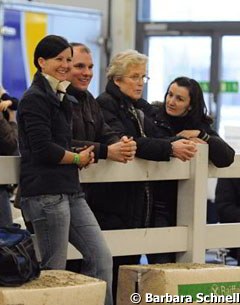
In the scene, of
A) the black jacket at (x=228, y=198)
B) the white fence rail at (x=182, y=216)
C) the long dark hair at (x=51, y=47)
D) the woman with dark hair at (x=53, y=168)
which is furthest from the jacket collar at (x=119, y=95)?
the black jacket at (x=228, y=198)

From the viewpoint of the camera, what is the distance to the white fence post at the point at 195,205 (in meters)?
5.28

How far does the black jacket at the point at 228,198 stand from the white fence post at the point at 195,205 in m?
0.80

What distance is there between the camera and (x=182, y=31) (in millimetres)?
11938

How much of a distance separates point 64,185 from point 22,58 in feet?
20.7

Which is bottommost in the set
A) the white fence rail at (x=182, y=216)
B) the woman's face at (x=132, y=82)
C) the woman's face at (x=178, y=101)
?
the white fence rail at (x=182, y=216)

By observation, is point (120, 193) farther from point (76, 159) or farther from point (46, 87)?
point (46, 87)

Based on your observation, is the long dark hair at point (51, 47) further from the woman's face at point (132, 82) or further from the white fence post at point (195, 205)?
the white fence post at point (195, 205)

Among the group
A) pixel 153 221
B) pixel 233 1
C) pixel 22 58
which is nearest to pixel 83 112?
pixel 153 221

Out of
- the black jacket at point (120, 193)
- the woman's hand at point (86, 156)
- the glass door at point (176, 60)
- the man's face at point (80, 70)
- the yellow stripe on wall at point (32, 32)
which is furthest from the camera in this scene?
the glass door at point (176, 60)

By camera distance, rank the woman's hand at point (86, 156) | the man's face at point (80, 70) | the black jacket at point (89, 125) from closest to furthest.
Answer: the woman's hand at point (86, 156) < the black jacket at point (89, 125) < the man's face at point (80, 70)

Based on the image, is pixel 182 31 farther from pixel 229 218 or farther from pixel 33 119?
pixel 33 119

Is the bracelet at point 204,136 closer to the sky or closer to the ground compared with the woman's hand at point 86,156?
closer to the sky

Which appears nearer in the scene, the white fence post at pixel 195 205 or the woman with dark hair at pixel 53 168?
the woman with dark hair at pixel 53 168

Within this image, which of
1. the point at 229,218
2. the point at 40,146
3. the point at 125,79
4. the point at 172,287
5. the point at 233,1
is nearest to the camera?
the point at 40,146
